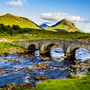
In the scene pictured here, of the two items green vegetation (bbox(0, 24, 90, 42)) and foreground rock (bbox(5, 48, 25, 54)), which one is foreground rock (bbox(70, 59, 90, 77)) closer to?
foreground rock (bbox(5, 48, 25, 54))

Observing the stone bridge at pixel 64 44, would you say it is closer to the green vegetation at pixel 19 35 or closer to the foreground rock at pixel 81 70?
the foreground rock at pixel 81 70

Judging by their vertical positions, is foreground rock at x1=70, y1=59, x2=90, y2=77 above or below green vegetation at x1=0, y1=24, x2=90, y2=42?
below

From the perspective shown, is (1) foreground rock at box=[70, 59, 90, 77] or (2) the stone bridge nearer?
(1) foreground rock at box=[70, 59, 90, 77]

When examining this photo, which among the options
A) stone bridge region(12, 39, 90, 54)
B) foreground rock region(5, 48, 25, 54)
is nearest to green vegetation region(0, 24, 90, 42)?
stone bridge region(12, 39, 90, 54)

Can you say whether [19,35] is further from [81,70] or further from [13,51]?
[81,70]

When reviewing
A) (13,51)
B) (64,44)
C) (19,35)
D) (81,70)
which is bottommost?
(81,70)

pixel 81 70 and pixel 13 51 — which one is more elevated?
pixel 13 51

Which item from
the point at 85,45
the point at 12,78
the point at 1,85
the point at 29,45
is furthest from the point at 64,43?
the point at 1,85

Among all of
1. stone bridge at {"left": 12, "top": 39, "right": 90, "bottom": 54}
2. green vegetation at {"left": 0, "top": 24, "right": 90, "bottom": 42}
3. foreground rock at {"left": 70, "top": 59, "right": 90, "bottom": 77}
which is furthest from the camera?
green vegetation at {"left": 0, "top": 24, "right": 90, "bottom": 42}

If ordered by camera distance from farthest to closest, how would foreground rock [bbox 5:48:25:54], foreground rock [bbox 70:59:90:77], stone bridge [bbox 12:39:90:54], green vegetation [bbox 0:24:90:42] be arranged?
green vegetation [bbox 0:24:90:42]
foreground rock [bbox 5:48:25:54]
stone bridge [bbox 12:39:90:54]
foreground rock [bbox 70:59:90:77]

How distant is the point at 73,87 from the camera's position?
13828 millimetres

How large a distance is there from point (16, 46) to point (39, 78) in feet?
121

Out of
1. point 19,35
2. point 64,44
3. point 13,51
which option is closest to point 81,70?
point 64,44

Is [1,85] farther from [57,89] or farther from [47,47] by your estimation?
[47,47]
